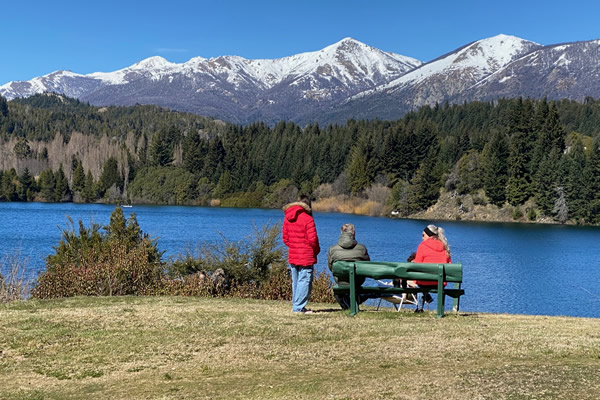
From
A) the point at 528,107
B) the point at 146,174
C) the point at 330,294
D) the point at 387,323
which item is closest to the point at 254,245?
the point at 330,294

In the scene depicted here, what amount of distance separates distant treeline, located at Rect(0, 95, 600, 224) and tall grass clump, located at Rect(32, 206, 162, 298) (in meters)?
86.6

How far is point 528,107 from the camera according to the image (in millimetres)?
112375

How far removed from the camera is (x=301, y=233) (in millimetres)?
12961

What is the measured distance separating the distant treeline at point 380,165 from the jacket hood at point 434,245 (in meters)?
89.4

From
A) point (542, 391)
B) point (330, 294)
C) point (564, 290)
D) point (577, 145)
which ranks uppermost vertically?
point (577, 145)

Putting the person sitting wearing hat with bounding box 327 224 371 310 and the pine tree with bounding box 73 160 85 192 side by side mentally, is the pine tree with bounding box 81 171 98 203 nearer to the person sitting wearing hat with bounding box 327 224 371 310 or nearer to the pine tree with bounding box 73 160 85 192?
the pine tree with bounding box 73 160 85 192

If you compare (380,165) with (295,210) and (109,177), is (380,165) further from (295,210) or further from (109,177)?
(295,210)

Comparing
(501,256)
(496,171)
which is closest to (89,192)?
(496,171)

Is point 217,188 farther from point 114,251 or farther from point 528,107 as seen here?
point 114,251

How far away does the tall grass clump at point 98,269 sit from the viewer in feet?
60.7

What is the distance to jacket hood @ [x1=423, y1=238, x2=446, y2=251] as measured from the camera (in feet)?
44.7

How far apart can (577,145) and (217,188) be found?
74740 millimetres

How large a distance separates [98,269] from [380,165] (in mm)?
106533

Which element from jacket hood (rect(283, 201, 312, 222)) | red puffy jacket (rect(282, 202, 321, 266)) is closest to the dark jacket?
red puffy jacket (rect(282, 202, 321, 266))
